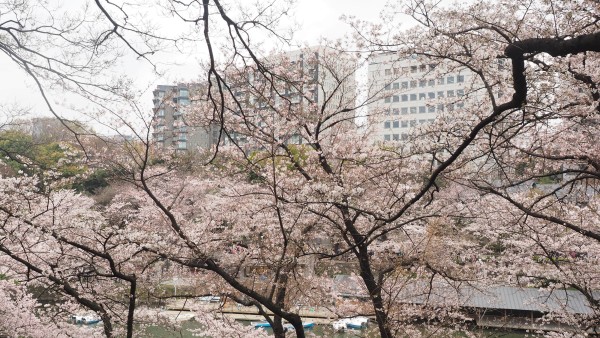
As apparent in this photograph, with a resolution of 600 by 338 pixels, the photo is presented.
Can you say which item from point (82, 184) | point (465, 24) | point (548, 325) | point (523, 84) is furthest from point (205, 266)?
point (82, 184)

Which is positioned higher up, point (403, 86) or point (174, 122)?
point (403, 86)

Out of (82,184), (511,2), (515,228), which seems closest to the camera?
(511,2)

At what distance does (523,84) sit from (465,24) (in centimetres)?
335

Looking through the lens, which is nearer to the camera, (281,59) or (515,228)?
(515,228)

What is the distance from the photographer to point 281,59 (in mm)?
7383

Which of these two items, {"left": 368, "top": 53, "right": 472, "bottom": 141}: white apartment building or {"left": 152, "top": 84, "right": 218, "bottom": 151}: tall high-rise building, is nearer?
{"left": 368, "top": 53, "right": 472, "bottom": 141}: white apartment building

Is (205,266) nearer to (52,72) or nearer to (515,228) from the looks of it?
(52,72)

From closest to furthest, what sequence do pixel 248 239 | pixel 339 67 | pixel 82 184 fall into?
pixel 339 67
pixel 248 239
pixel 82 184

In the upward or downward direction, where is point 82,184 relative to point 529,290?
upward

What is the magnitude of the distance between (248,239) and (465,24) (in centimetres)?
554

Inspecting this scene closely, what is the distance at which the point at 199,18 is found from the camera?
234 centimetres

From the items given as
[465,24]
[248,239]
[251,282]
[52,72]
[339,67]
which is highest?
[339,67]

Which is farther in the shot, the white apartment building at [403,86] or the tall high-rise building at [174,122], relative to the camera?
the tall high-rise building at [174,122]

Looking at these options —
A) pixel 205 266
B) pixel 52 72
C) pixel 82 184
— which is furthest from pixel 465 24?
pixel 82 184
